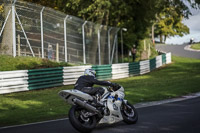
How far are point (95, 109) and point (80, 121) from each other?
0.41 metres

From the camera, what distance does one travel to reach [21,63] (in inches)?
840

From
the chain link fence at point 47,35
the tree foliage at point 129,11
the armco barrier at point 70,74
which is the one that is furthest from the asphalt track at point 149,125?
the tree foliage at point 129,11

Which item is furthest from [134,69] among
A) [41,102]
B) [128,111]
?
[128,111]

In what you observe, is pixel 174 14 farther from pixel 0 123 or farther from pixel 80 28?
pixel 0 123

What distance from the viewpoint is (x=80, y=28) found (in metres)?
25.9

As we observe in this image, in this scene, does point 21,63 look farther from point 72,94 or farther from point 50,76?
point 72,94

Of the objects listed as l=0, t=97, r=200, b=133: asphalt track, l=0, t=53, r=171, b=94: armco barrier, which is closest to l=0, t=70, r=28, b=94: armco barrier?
l=0, t=53, r=171, b=94: armco barrier

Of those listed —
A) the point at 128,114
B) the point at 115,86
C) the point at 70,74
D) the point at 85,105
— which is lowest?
the point at 128,114

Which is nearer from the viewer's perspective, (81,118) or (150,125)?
(81,118)

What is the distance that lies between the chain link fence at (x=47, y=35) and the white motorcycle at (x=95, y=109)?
39.0 feet

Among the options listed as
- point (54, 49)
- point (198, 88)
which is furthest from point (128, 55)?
point (198, 88)

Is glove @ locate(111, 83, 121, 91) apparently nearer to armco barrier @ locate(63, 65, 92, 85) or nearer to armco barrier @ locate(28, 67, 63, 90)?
armco barrier @ locate(28, 67, 63, 90)

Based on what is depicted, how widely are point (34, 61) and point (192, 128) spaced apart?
1485cm

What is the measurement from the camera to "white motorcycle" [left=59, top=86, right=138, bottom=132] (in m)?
8.06
